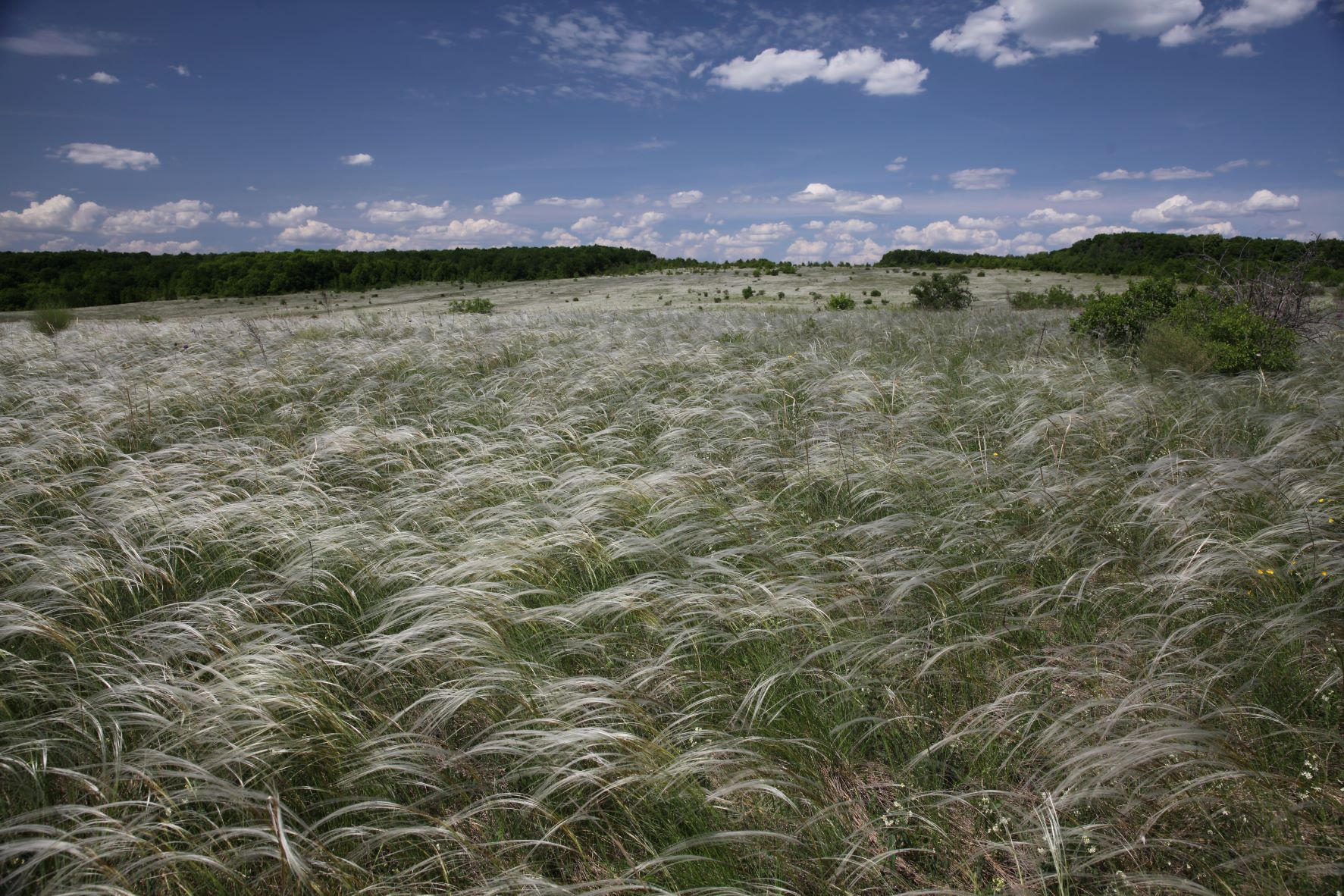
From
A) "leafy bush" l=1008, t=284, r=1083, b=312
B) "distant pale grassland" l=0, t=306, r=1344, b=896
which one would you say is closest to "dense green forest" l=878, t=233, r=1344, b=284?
"leafy bush" l=1008, t=284, r=1083, b=312

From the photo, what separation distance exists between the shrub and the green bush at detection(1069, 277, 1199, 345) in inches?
781

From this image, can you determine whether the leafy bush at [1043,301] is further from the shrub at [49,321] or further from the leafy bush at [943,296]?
the shrub at [49,321]

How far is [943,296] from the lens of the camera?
61.1ft

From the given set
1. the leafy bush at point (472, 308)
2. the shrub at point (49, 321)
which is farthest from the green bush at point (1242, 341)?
the shrub at point (49, 321)

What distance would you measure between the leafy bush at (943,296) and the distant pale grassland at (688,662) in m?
15.0

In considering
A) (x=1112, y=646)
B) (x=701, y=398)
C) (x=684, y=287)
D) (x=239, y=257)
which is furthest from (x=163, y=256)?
(x=1112, y=646)

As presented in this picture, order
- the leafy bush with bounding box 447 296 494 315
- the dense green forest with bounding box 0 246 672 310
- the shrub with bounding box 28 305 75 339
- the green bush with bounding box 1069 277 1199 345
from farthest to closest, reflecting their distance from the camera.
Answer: the dense green forest with bounding box 0 246 672 310 → the leafy bush with bounding box 447 296 494 315 → the shrub with bounding box 28 305 75 339 → the green bush with bounding box 1069 277 1199 345

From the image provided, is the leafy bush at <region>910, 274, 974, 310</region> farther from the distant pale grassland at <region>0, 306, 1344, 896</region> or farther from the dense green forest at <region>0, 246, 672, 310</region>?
the dense green forest at <region>0, 246, 672, 310</region>

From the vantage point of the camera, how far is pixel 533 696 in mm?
1930

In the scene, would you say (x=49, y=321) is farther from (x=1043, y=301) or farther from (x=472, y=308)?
(x=1043, y=301)

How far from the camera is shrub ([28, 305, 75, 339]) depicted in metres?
14.4

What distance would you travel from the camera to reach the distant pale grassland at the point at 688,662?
1.52 m

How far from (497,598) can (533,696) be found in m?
0.54

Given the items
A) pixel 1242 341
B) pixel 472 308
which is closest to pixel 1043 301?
pixel 1242 341
